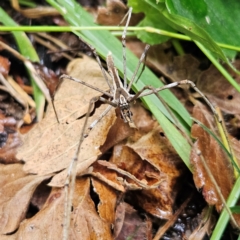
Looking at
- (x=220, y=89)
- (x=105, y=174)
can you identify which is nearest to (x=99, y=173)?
(x=105, y=174)

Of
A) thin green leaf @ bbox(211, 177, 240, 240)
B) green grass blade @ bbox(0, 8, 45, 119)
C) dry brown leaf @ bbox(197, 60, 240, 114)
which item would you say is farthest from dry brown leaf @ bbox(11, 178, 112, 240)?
dry brown leaf @ bbox(197, 60, 240, 114)

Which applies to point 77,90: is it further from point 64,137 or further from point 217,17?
point 217,17

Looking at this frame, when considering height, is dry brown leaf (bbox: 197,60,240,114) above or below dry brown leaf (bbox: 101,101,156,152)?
above

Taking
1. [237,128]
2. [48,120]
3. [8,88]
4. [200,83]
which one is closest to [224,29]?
[200,83]

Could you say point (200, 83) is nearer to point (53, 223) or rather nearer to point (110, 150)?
point (110, 150)

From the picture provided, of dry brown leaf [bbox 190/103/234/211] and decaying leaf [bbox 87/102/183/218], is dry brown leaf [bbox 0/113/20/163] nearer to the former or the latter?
decaying leaf [bbox 87/102/183/218]

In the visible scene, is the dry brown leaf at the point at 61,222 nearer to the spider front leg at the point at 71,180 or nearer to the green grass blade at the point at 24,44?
the spider front leg at the point at 71,180

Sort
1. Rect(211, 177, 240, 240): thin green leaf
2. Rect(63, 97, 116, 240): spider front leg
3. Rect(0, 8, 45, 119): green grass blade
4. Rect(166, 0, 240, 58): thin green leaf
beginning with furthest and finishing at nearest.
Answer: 1. Rect(0, 8, 45, 119): green grass blade
2. Rect(166, 0, 240, 58): thin green leaf
3. Rect(211, 177, 240, 240): thin green leaf
4. Rect(63, 97, 116, 240): spider front leg
